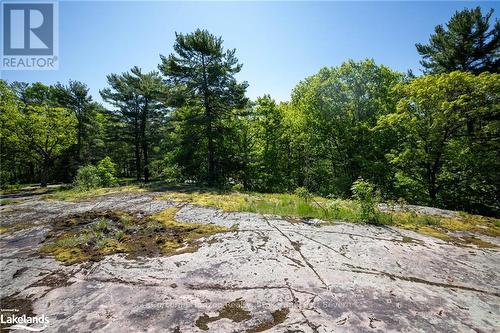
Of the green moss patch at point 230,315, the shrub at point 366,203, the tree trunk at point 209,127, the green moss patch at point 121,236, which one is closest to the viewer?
the green moss patch at point 230,315

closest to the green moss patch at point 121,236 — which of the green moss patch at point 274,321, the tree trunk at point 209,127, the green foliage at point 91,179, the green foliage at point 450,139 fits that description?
the green moss patch at point 274,321

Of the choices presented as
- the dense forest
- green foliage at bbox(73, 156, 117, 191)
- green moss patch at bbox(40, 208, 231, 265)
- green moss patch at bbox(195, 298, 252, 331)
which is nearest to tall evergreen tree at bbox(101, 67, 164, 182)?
the dense forest

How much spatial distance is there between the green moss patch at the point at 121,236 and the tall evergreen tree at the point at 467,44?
2039cm

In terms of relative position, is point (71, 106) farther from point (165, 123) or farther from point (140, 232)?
point (140, 232)

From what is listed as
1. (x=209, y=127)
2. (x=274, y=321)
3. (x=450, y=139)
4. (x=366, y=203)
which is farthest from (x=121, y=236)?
(x=450, y=139)

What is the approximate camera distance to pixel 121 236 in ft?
17.5

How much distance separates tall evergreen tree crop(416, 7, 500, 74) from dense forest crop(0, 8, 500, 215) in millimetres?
66

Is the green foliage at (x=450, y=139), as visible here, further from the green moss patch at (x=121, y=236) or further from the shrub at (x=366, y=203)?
the green moss patch at (x=121, y=236)

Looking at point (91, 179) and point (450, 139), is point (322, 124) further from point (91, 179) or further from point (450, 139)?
point (91, 179)

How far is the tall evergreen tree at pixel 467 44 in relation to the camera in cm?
1570

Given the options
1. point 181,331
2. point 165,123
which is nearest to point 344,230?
point 181,331

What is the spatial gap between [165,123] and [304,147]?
14.1 meters

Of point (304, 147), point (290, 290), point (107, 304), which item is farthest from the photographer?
point (304, 147)

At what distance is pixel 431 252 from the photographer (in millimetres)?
4426
